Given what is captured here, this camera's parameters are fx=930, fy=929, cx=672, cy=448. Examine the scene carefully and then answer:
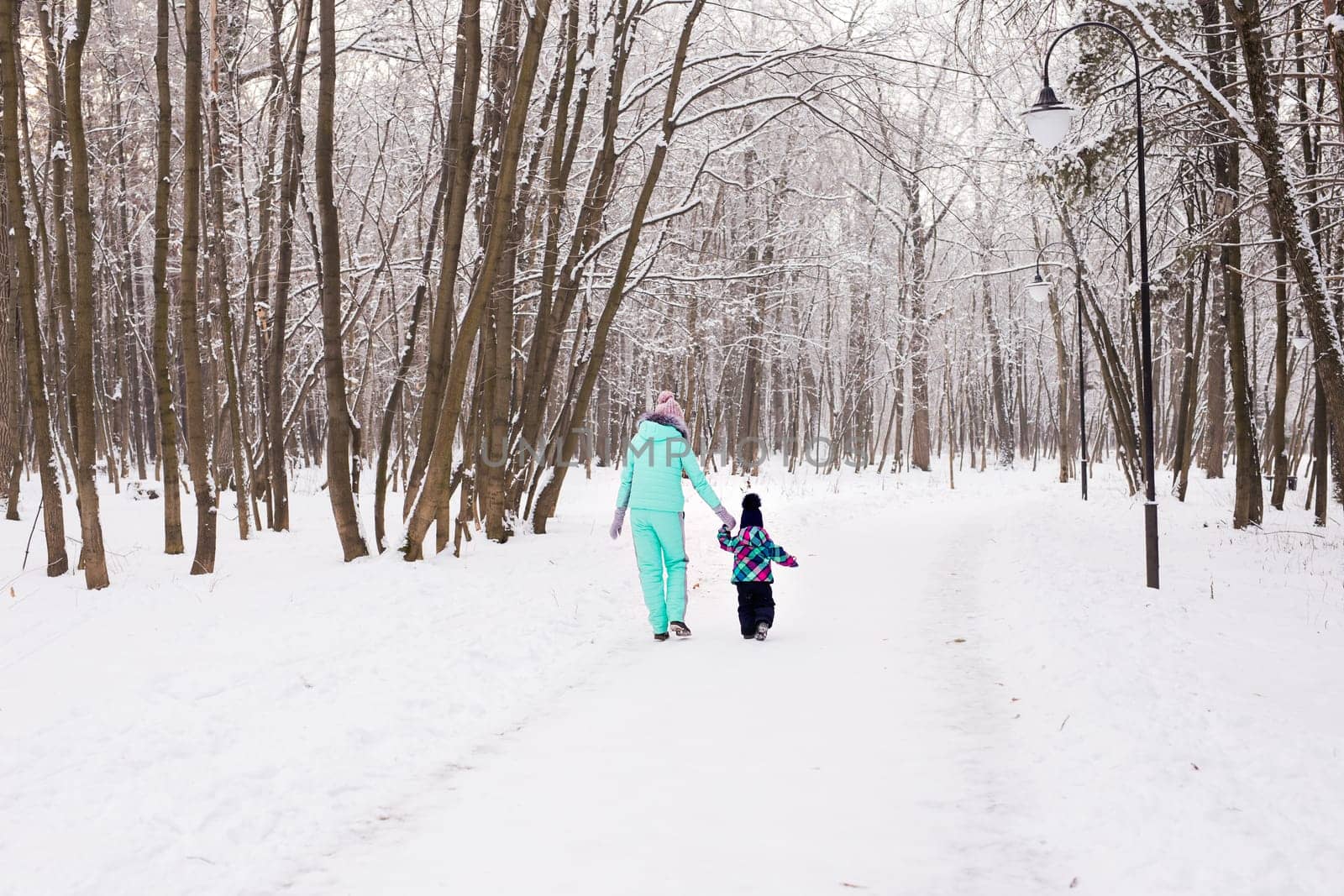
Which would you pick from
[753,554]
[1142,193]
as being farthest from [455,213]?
[1142,193]

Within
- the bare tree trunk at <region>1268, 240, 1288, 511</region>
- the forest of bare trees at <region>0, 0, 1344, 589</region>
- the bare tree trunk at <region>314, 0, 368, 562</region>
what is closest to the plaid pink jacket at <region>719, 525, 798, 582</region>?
the forest of bare trees at <region>0, 0, 1344, 589</region>

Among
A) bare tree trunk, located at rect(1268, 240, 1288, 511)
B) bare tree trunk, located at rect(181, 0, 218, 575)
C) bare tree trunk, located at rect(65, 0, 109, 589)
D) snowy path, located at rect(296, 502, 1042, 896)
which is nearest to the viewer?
snowy path, located at rect(296, 502, 1042, 896)

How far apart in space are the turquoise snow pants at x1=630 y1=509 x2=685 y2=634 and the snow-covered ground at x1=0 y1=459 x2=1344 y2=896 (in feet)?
1.05

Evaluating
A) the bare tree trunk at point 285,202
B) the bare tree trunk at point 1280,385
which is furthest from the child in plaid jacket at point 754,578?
the bare tree trunk at point 1280,385

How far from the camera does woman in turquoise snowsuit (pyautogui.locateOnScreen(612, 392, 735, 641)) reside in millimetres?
7473

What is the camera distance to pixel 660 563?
297 inches

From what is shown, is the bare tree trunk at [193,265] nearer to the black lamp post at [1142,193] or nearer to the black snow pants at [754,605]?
the black snow pants at [754,605]

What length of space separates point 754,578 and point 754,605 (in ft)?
0.76

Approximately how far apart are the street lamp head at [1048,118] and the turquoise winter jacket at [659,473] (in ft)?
15.4

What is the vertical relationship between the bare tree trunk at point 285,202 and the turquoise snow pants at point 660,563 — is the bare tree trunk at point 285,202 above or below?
above

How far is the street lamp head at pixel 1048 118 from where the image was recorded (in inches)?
350

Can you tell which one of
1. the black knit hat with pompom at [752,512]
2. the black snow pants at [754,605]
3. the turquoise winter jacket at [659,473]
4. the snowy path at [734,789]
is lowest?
the snowy path at [734,789]

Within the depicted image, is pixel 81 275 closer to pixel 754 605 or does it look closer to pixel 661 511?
pixel 661 511

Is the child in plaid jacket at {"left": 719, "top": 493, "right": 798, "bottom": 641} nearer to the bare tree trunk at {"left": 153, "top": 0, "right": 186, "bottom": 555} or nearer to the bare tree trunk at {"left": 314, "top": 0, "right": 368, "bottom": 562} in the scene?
the bare tree trunk at {"left": 314, "top": 0, "right": 368, "bottom": 562}
